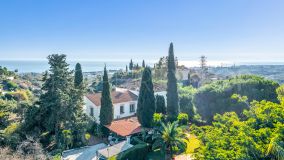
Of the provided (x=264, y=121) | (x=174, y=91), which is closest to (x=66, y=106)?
(x=174, y=91)

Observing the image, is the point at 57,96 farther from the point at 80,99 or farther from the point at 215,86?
the point at 215,86

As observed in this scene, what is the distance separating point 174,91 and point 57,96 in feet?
48.9

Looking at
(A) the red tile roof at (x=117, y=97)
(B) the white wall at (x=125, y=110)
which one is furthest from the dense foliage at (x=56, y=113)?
(B) the white wall at (x=125, y=110)

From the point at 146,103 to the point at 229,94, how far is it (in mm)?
12003

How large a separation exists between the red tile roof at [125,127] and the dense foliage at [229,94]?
10.4m

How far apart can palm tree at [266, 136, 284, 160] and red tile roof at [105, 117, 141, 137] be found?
51.6 feet

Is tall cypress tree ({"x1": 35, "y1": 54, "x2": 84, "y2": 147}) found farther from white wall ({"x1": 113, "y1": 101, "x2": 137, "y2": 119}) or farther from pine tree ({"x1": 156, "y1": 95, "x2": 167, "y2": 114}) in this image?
pine tree ({"x1": 156, "y1": 95, "x2": 167, "y2": 114})

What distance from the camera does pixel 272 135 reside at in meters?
11.7

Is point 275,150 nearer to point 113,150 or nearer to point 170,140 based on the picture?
point 170,140

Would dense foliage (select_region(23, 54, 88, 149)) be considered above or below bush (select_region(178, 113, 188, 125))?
above

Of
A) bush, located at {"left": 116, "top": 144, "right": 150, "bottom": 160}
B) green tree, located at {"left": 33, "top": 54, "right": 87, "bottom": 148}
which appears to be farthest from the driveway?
bush, located at {"left": 116, "top": 144, "right": 150, "bottom": 160}

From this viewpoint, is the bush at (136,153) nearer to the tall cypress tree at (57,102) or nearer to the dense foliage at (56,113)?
the dense foliage at (56,113)

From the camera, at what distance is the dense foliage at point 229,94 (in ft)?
95.7

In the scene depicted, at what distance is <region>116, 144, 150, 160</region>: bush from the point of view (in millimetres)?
19953
